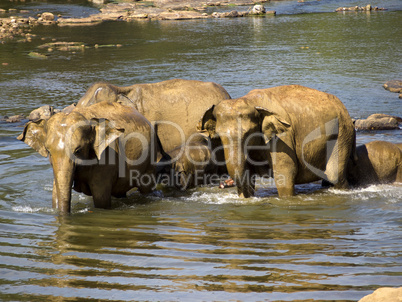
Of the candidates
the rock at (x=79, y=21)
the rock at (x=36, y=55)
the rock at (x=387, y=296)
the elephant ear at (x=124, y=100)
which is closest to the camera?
the rock at (x=387, y=296)

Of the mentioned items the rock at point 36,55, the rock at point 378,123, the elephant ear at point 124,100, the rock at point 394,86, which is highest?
the elephant ear at point 124,100

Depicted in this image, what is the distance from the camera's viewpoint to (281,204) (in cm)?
917

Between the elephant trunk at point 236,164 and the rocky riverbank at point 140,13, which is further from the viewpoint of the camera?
the rocky riverbank at point 140,13

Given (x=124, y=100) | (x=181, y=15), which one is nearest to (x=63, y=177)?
(x=124, y=100)

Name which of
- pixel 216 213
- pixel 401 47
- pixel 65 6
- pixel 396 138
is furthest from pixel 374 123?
pixel 65 6

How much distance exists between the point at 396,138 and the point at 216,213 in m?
5.68

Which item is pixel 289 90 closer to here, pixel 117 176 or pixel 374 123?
pixel 117 176

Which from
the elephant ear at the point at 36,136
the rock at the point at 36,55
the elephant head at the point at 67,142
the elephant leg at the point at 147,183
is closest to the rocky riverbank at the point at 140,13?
the rock at the point at 36,55

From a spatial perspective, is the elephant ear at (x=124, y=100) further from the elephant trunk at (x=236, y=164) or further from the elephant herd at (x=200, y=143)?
the elephant trunk at (x=236, y=164)

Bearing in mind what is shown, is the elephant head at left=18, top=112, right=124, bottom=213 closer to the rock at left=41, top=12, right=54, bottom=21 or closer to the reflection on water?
the reflection on water

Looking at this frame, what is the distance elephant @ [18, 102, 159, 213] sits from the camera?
7.73m

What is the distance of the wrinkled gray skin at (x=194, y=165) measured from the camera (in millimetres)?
10359

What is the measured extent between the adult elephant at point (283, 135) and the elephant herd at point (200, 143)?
14mm

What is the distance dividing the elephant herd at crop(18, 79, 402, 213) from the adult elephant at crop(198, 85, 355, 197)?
14 mm
